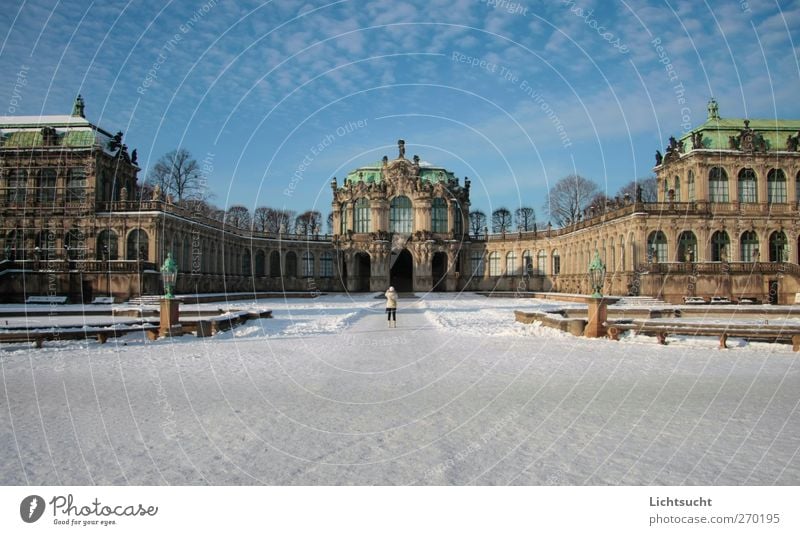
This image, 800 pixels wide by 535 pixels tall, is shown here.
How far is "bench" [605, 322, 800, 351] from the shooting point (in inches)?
769

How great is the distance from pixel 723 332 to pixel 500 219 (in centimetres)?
8344

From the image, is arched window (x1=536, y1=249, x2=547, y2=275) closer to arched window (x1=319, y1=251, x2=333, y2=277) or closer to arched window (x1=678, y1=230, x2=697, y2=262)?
arched window (x1=678, y1=230, x2=697, y2=262)

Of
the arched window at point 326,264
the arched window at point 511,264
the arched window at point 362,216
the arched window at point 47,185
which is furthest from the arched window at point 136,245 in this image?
the arched window at point 511,264

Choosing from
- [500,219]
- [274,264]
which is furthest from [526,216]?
[274,264]

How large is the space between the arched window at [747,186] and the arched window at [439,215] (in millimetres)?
35144

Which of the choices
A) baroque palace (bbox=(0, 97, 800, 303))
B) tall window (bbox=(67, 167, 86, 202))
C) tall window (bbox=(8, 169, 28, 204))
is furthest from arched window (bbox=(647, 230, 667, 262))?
tall window (bbox=(8, 169, 28, 204))

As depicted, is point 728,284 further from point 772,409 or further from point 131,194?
point 131,194

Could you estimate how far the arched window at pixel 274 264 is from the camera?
74.4m

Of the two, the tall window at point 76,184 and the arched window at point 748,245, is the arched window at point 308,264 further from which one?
the arched window at point 748,245

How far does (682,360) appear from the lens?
1656 cm

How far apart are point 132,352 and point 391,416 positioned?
37.1 ft

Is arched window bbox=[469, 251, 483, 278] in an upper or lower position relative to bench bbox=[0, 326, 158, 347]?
upper

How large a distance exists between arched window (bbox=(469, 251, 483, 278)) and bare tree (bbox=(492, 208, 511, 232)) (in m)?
23.2
